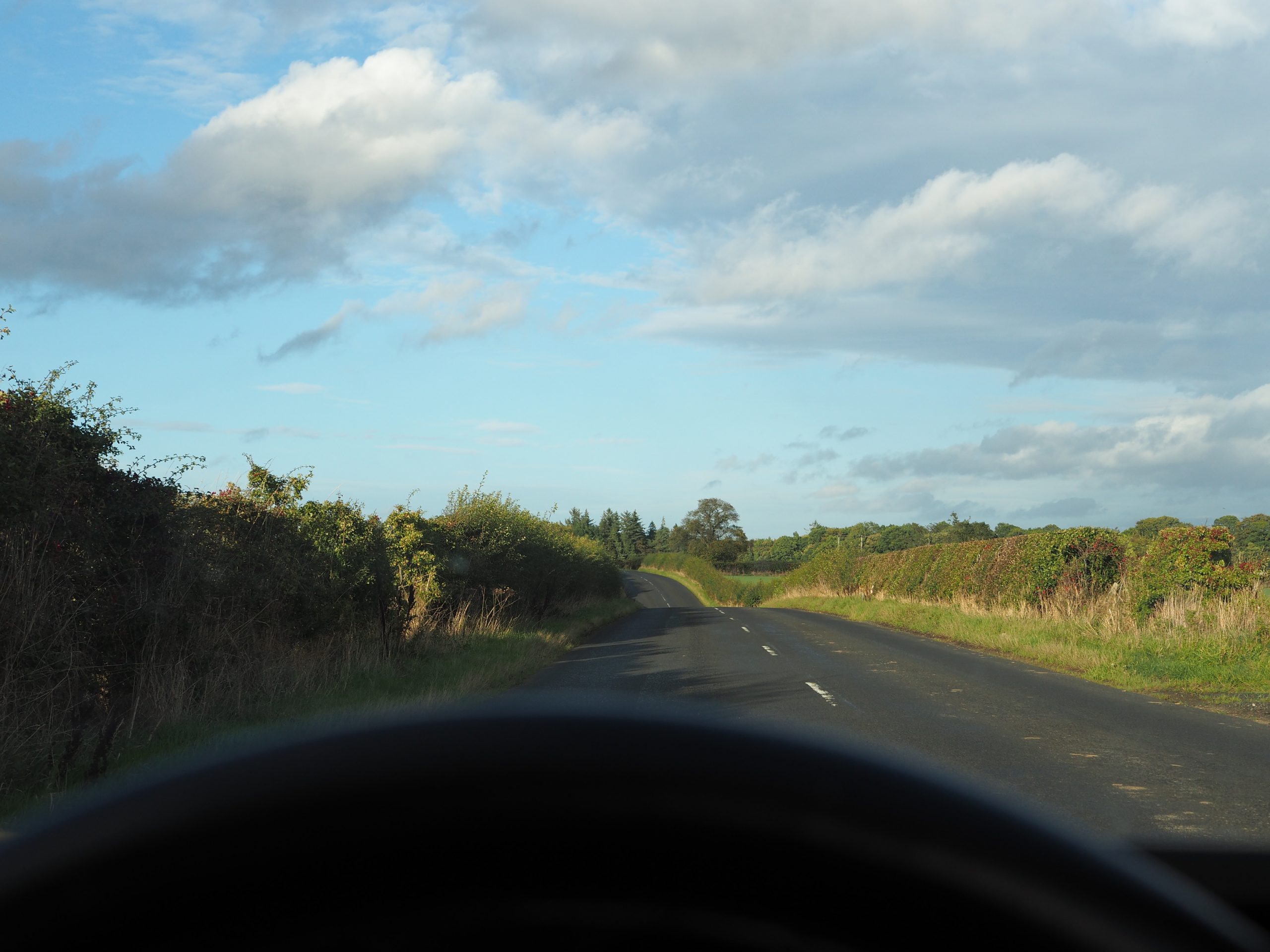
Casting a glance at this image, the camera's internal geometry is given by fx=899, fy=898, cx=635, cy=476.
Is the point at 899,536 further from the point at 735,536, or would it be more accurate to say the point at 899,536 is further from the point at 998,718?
the point at 998,718

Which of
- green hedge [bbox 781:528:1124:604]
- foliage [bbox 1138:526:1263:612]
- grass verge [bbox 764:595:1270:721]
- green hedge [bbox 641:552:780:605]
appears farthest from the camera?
green hedge [bbox 641:552:780:605]

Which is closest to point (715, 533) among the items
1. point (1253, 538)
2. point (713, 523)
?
point (713, 523)

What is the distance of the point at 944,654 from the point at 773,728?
19.8 meters

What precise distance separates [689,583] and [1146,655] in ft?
305

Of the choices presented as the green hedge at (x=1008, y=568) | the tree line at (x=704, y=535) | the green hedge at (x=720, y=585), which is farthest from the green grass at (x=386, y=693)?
the tree line at (x=704, y=535)

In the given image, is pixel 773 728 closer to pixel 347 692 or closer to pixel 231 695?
pixel 231 695

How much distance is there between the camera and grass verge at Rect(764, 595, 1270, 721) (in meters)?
12.8

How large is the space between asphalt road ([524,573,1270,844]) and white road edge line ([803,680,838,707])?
56 millimetres

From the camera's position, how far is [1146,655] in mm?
15727

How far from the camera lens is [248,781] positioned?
0.58 meters

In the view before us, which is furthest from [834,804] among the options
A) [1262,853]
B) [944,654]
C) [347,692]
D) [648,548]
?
[648,548]

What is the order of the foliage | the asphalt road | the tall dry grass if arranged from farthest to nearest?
1. the foliage
2. the tall dry grass
3. the asphalt road

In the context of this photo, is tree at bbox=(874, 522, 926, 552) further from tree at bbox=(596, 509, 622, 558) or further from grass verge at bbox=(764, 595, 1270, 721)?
grass verge at bbox=(764, 595, 1270, 721)

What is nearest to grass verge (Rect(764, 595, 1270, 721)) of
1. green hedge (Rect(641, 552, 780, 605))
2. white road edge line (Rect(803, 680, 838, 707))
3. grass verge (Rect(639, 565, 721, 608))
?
white road edge line (Rect(803, 680, 838, 707))
